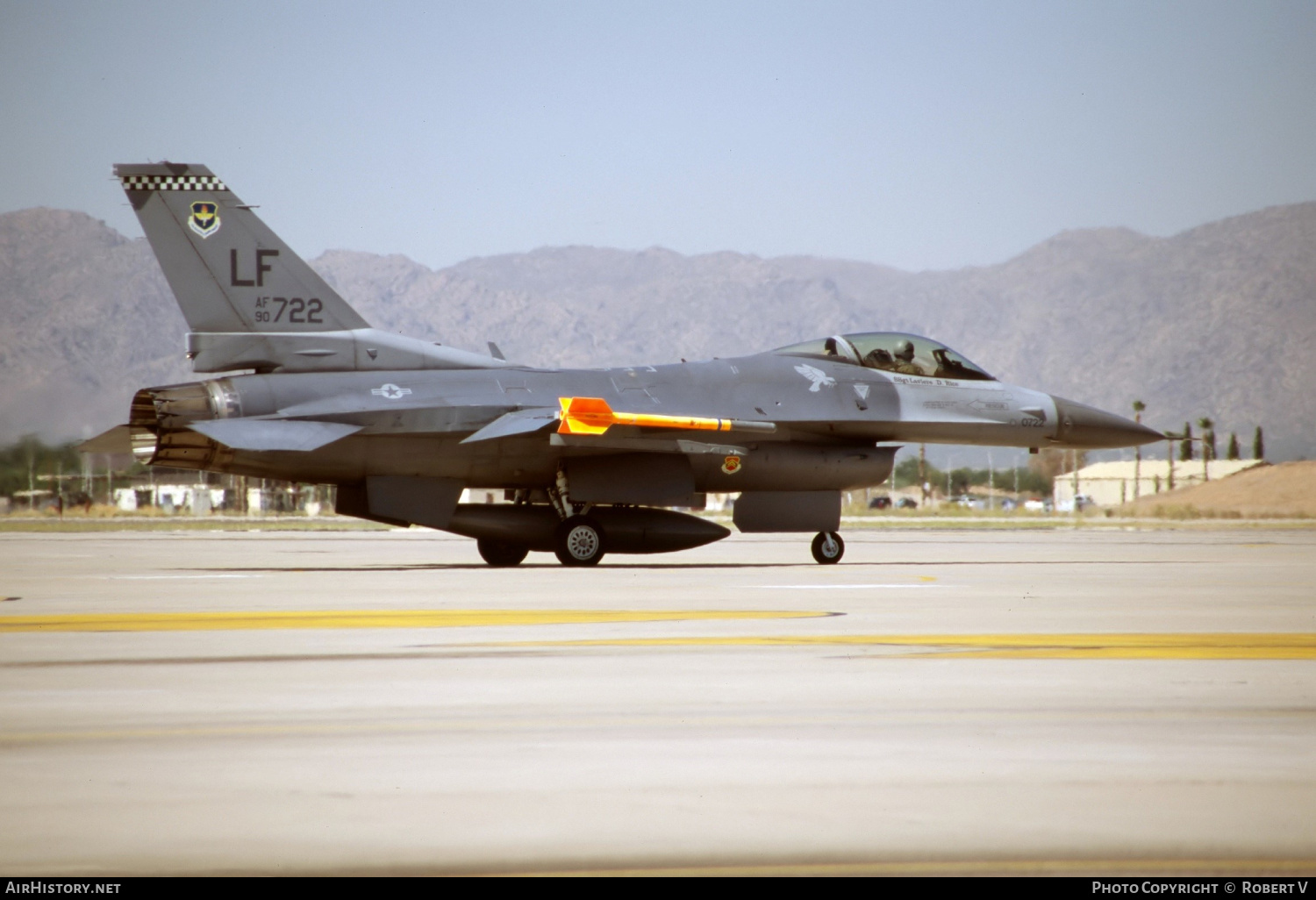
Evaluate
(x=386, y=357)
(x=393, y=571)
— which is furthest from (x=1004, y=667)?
(x=386, y=357)

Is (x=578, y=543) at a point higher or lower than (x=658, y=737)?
lower

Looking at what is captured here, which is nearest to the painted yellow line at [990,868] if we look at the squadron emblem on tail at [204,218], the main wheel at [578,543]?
the main wheel at [578,543]

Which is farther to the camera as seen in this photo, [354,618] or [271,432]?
[271,432]

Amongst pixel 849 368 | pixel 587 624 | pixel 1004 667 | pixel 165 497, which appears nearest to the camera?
pixel 1004 667

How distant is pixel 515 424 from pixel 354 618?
8058 mm

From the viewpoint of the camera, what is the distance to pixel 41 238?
325 ft

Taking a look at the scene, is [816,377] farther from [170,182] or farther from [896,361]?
[170,182]

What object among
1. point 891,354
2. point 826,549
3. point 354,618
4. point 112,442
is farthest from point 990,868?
point 112,442

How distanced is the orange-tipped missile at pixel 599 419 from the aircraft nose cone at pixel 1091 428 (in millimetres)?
6321

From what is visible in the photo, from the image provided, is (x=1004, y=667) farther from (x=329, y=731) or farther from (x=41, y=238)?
(x=41, y=238)

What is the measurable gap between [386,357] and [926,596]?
917 centimetres

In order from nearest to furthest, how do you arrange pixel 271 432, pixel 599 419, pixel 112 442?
pixel 271 432
pixel 599 419
pixel 112 442

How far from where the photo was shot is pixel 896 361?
21.4 meters

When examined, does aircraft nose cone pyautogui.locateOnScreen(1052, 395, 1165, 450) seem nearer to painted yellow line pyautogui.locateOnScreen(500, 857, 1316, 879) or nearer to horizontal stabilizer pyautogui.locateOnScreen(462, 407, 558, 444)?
horizontal stabilizer pyautogui.locateOnScreen(462, 407, 558, 444)
